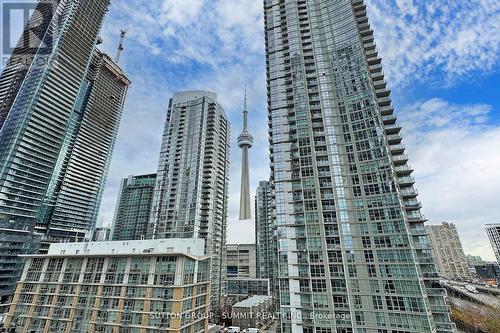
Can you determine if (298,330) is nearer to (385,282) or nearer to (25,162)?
(385,282)

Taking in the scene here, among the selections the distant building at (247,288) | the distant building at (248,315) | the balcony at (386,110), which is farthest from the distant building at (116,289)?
the balcony at (386,110)

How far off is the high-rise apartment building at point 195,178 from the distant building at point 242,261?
3659cm

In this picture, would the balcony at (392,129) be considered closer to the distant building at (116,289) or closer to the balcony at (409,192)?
the balcony at (409,192)

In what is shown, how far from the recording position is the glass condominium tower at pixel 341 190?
46344 mm

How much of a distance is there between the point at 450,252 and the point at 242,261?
138 meters

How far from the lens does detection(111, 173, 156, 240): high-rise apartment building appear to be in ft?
497

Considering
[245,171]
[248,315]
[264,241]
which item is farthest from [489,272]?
[248,315]

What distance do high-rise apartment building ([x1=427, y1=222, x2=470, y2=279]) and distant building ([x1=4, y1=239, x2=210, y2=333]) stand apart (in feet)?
552

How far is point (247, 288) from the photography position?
108062 millimetres

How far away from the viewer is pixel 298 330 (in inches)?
1858

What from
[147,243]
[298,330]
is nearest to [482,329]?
[298,330]

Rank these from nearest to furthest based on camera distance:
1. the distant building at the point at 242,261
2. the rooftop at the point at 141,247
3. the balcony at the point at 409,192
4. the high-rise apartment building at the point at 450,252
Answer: the balcony at the point at 409,192 < the rooftop at the point at 141,247 < the distant building at the point at 242,261 < the high-rise apartment building at the point at 450,252

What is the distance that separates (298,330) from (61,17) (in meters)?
163

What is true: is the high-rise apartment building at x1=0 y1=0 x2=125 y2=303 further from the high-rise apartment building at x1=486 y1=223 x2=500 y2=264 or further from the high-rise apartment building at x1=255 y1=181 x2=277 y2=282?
the high-rise apartment building at x1=486 y1=223 x2=500 y2=264
